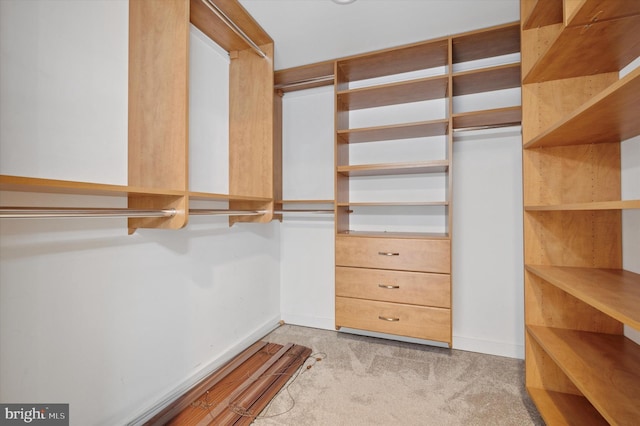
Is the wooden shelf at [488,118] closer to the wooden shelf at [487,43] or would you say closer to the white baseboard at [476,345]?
the wooden shelf at [487,43]

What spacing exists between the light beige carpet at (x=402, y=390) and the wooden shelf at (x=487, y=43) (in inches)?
89.7

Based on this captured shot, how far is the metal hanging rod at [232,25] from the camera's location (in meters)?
1.70

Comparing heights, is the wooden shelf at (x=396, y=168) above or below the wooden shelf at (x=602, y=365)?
above

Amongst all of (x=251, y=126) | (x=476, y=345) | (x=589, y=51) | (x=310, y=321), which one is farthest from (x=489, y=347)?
(x=251, y=126)

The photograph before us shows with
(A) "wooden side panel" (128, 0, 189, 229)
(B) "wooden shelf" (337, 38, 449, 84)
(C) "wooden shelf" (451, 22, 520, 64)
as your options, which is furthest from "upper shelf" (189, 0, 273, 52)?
(C) "wooden shelf" (451, 22, 520, 64)

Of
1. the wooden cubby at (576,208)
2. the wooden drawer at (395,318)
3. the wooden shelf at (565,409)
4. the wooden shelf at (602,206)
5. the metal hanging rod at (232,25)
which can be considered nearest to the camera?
the wooden shelf at (602,206)

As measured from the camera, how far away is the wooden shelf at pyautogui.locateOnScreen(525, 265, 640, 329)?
2.77 ft

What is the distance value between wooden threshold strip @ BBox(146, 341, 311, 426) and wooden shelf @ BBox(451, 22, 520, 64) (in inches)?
A: 99.8

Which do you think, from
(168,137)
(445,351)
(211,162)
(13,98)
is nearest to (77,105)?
(13,98)

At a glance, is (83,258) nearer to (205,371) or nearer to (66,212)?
(66,212)

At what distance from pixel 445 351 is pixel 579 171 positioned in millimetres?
1537

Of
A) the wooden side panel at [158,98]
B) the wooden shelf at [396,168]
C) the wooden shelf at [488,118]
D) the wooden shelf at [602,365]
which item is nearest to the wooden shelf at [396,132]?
the wooden shelf at [488,118]

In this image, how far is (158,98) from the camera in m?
1.47

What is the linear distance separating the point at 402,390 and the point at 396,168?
4.86ft
